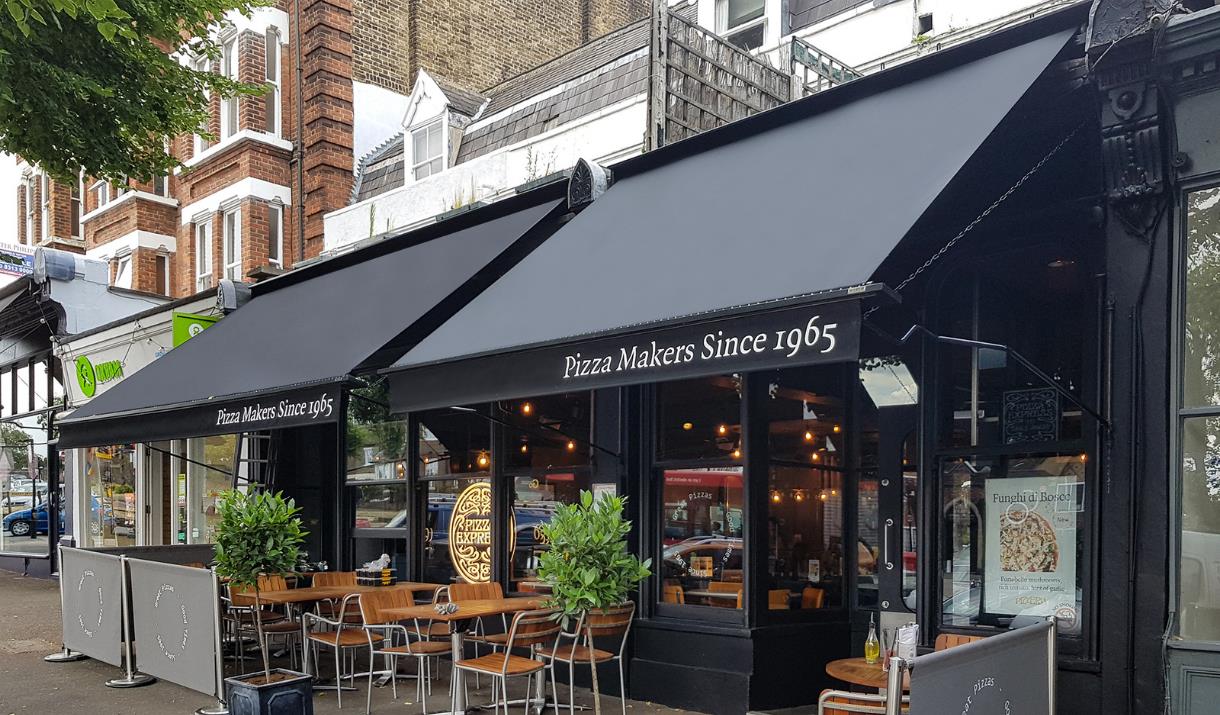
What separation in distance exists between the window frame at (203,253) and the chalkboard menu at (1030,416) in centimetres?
1587

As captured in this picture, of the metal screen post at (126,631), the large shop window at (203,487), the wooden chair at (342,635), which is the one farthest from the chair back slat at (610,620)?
the large shop window at (203,487)

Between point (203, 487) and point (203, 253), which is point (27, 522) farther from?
point (203, 253)

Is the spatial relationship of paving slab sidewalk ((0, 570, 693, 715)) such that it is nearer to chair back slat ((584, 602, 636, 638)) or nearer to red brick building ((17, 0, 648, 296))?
chair back slat ((584, 602, 636, 638))

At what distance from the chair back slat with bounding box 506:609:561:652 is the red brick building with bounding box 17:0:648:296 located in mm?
9945

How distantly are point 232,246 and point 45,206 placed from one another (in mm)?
8488

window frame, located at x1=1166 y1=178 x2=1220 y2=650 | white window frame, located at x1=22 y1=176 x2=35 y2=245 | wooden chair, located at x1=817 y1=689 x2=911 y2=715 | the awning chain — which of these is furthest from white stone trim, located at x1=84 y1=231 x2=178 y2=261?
window frame, located at x1=1166 y1=178 x2=1220 y2=650

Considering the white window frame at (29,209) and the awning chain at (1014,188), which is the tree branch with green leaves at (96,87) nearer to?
the awning chain at (1014,188)

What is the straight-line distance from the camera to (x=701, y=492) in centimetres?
860

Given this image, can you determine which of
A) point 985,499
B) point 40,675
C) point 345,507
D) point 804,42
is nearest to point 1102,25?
point 985,499

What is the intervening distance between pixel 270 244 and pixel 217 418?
8869 millimetres

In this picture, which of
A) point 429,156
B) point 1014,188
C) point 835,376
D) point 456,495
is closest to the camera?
point 1014,188

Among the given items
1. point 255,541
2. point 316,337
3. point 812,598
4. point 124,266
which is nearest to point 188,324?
point 316,337

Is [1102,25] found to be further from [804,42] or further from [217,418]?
[217,418]

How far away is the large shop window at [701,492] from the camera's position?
330 inches
